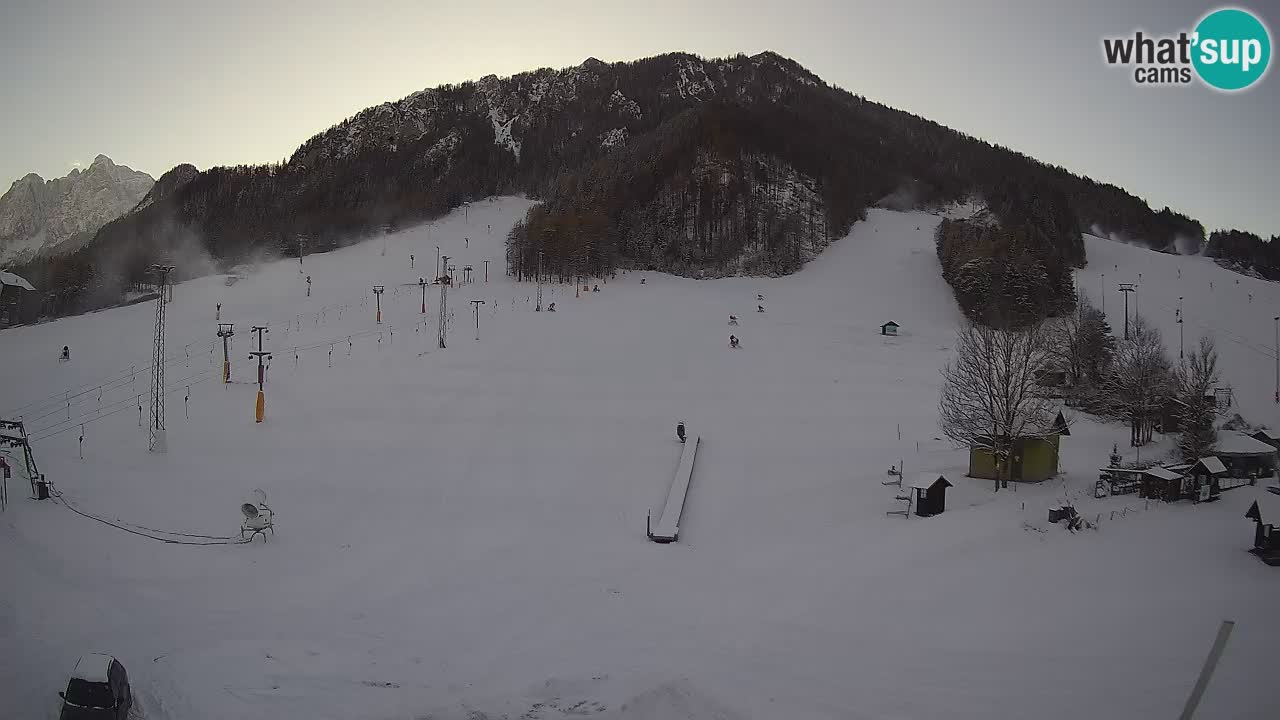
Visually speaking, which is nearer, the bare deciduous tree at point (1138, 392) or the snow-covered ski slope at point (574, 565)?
the snow-covered ski slope at point (574, 565)

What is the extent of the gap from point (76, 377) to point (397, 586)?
29.5m

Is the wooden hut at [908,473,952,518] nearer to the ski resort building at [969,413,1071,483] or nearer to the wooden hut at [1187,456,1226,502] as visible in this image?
the ski resort building at [969,413,1071,483]

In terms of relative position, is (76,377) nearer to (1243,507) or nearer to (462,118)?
(1243,507)

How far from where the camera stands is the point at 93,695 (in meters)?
9.24

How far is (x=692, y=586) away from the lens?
1549 centimetres

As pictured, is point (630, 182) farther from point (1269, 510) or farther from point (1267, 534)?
point (1267, 534)

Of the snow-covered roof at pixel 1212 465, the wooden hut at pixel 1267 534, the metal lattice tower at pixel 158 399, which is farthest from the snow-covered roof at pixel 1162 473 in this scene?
the metal lattice tower at pixel 158 399

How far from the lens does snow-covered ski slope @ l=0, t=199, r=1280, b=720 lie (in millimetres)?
10586

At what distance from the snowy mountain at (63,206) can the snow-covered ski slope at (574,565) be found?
2651 inches

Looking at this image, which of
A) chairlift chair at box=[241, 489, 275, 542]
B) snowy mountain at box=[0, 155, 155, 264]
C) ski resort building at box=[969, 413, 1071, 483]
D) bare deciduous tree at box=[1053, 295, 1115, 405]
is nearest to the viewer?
chairlift chair at box=[241, 489, 275, 542]

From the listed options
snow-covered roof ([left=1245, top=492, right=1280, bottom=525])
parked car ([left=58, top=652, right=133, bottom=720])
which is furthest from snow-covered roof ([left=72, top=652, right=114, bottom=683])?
snow-covered roof ([left=1245, top=492, right=1280, bottom=525])

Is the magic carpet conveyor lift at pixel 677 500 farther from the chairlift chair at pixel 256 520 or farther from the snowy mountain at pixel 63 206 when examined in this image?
the snowy mountain at pixel 63 206

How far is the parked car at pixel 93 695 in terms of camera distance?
9188 mm

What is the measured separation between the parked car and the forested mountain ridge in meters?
72.5
